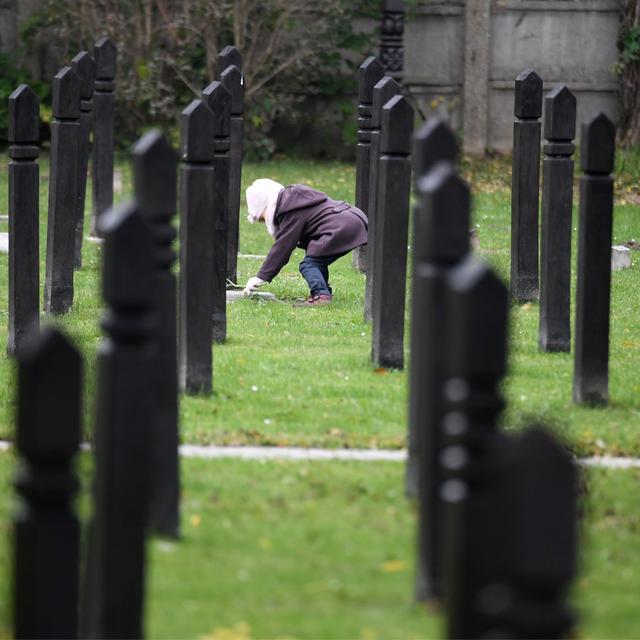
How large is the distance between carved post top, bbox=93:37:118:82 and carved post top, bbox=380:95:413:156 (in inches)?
200

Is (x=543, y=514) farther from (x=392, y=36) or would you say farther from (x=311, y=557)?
(x=392, y=36)

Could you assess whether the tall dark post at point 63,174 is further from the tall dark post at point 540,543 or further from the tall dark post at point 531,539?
the tall dark post at point 540,543

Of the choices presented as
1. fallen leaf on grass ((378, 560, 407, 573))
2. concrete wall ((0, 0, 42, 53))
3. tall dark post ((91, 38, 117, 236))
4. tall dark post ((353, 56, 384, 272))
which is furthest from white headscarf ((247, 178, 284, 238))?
concrete wall ((0, 0, 42, 53))

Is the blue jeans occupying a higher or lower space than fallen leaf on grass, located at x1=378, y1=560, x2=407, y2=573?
higher

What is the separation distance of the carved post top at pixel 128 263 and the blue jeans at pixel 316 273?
7.12 metres

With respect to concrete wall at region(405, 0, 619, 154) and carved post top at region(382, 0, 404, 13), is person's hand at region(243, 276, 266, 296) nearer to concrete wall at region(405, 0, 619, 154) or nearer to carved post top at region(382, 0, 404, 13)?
carved post top at region(382, 0, 404, 13)

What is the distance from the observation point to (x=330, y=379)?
7.70m

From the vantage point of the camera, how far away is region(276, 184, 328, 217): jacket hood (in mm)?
10602

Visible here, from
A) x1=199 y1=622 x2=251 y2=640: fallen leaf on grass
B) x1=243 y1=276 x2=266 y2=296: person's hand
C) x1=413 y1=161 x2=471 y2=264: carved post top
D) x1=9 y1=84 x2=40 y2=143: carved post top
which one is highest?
x1=9 y1=84 x2=40 y2=143: carved post top

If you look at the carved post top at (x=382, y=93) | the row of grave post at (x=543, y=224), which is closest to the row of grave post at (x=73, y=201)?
the row of grave post at (x=543, y=224)

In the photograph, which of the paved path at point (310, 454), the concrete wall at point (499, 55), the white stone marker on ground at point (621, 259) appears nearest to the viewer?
the paved path at point (310, 454)

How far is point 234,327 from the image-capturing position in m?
9.50

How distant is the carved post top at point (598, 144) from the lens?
6820 mm

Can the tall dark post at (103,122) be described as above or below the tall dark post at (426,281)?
above
